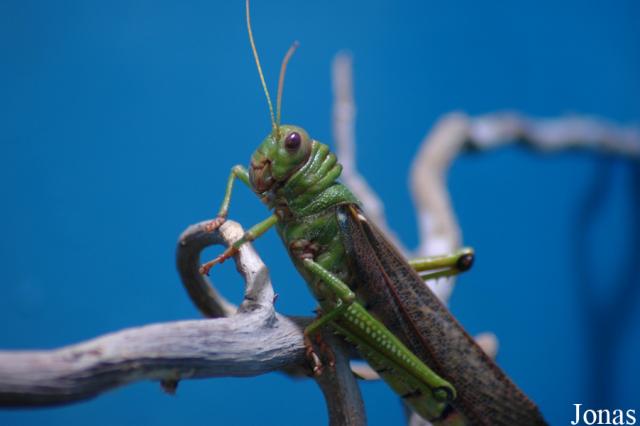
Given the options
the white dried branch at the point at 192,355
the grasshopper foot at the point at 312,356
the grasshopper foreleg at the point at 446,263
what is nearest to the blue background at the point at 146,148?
the white dried branch at the point at 192,355

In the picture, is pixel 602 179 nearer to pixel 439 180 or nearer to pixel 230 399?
pixel 439 180

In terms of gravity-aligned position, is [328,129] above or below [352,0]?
below

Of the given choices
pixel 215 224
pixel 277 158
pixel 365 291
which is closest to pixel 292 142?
pixel 277 158

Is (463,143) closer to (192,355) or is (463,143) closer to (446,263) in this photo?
(446,263)

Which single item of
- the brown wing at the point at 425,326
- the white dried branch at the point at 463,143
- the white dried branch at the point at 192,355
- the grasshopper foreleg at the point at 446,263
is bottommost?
the white dried branch at the point at 192,355

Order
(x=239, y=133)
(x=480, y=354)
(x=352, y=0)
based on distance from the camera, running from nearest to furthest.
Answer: (x=480, y=354) → (x=239, y=133) → (x=352, y=0)

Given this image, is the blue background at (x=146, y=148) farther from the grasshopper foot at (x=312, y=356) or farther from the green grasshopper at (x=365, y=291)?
the grasshopper foot at (x=312, y=356)

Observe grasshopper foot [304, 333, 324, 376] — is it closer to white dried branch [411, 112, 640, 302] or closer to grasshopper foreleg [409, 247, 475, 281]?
grasshopper foreleg [409, 247, 475, 281]

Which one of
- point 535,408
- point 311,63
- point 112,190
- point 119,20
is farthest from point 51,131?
point 535,408
